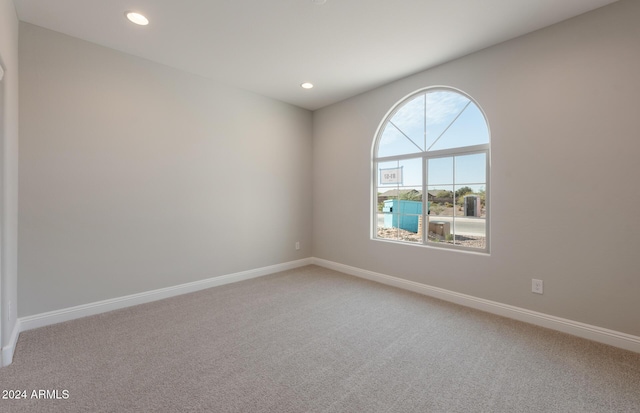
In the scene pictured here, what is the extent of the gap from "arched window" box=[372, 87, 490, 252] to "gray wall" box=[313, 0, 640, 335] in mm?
165

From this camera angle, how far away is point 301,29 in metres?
2.46

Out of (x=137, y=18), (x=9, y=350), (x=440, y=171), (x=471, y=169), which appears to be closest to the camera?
(x=9, y=350)

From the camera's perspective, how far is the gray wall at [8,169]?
1831 mm

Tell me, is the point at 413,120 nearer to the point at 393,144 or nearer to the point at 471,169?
the point at 393,144

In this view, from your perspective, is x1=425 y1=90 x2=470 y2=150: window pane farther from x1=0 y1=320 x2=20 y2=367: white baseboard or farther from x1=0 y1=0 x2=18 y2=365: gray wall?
x1=0 y1=320 x2=20 y2=367: white baseboard

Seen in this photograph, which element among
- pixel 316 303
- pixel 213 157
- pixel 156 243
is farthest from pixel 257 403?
pixel 213 157

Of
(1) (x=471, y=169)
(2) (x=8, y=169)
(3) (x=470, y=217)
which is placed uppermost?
(1) (x=471, y=169)

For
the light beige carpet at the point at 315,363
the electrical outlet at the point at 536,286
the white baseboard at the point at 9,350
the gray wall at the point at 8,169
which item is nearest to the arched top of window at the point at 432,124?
the electrical outlet at the point at 536,286

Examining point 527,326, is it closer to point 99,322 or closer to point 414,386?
point 414,386

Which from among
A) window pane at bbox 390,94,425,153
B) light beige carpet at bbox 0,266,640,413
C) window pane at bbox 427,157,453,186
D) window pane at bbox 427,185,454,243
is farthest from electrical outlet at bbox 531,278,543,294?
window pane at bbox 390,94,425,153

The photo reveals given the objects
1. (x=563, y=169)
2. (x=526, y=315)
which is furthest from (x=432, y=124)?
A: (x=526, y=315)

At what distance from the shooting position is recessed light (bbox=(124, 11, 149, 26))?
226 cm

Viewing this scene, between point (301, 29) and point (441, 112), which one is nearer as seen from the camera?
point (301, 29)

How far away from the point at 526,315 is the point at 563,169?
1372 mm
